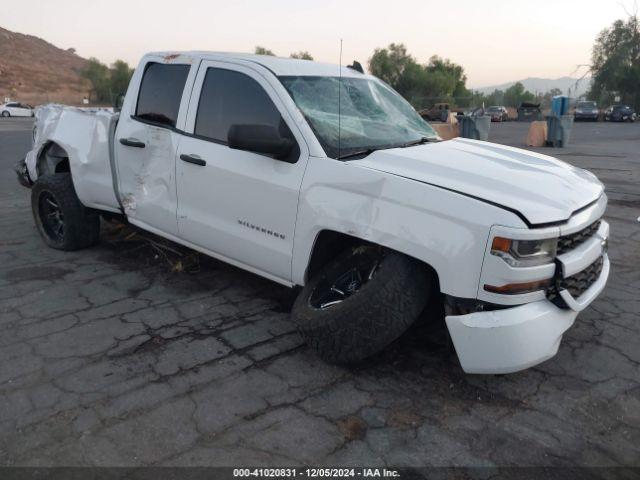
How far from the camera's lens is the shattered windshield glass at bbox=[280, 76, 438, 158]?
11.5 feet

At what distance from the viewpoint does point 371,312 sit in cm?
296

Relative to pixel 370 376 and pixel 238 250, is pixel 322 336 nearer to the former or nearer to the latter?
pixel 370 376

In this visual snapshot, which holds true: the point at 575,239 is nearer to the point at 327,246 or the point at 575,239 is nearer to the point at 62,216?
the point at 327,246

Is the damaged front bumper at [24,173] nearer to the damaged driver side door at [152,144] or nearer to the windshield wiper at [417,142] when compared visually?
the damaged driver side door at [152,144]

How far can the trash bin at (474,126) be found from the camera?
58.7ft

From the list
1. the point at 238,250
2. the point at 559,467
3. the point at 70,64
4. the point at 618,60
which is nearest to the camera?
the point at 559,467

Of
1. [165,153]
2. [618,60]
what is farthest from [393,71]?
[165,153]

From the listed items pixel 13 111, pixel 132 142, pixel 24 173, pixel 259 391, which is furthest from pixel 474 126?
pixel 13 111

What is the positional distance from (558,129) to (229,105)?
54.7 feet

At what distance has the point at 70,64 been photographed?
122812 millimetres

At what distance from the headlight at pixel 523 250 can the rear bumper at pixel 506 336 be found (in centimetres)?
23

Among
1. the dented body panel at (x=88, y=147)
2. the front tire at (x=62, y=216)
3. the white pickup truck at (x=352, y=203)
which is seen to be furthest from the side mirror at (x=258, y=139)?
the front tire at (x=62, y=216)

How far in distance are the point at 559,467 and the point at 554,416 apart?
419 mm

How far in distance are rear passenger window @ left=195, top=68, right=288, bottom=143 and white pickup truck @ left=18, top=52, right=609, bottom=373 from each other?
0.04ft
